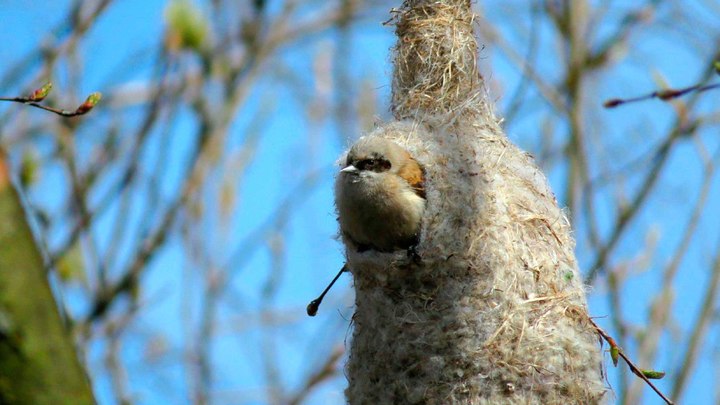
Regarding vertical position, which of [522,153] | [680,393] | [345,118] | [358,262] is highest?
[522,153]

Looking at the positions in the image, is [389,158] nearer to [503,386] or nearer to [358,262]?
[358,262]

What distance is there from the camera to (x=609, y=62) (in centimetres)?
538

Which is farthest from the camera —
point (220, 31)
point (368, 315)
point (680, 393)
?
point (220, 31)

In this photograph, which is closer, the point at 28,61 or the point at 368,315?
the point at 368,315

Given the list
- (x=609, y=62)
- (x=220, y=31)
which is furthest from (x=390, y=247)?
(x=609, y=62)

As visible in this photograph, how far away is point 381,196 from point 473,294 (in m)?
0.48

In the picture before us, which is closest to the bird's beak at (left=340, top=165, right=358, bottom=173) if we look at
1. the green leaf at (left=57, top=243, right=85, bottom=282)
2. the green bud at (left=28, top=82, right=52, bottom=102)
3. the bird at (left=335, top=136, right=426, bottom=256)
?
the bird at (left=335, top=136, right=426, bottom=256)

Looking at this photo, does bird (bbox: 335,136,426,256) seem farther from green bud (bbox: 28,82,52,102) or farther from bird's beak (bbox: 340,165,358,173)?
green bud (bbox: 28,82,52,102)

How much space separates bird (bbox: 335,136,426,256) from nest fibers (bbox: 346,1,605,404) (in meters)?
0.06

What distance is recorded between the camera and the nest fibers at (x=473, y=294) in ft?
8.48

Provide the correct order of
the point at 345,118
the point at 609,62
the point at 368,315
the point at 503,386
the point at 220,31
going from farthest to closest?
the point at 345,118 < the point at 609,62 < the point at 220,31 < the point at 368,315 < the point at 503,386

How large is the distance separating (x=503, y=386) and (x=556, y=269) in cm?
47

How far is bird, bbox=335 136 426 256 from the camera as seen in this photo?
2.91 meters

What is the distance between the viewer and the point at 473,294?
2678mm
